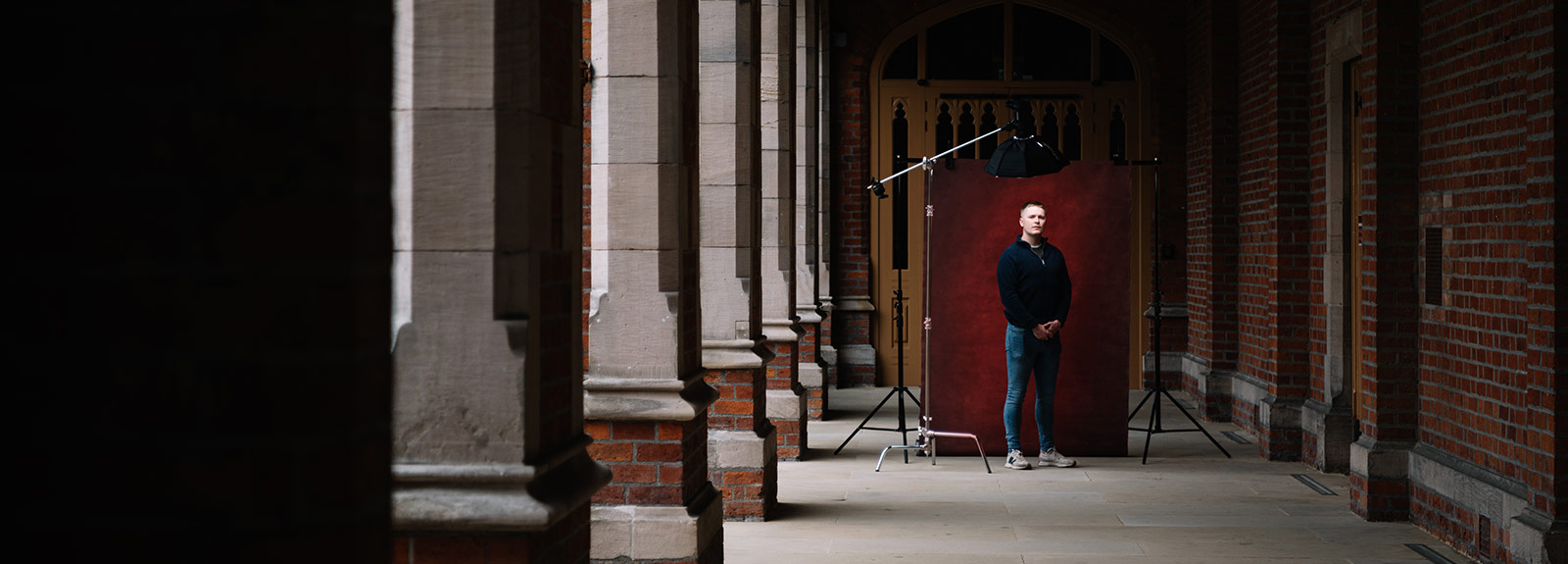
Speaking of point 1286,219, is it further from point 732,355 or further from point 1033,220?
point 732,355

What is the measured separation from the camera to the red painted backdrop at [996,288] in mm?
9227

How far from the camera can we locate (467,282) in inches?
119

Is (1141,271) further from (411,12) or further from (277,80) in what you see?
(277,80)

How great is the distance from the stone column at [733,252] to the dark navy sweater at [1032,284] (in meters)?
1.78

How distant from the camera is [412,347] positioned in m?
3.05

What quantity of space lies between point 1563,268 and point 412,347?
404 cm

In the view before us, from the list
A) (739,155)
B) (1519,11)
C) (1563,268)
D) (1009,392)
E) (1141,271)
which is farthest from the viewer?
(1141,271)

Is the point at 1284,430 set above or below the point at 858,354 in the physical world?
below

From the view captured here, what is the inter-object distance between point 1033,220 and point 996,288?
85 cm

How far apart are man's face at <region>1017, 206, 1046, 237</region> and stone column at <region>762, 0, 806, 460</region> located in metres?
1.58

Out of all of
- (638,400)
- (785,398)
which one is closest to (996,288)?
(785,398)

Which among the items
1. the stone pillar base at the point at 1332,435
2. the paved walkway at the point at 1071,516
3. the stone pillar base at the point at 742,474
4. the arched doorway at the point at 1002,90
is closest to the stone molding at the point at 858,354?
the arched doorway at the point at 1002,90

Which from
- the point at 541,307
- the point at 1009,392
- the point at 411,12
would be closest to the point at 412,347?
the point at 541,307

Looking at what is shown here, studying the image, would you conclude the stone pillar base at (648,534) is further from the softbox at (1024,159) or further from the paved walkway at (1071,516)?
the softbox at (1024,159)
